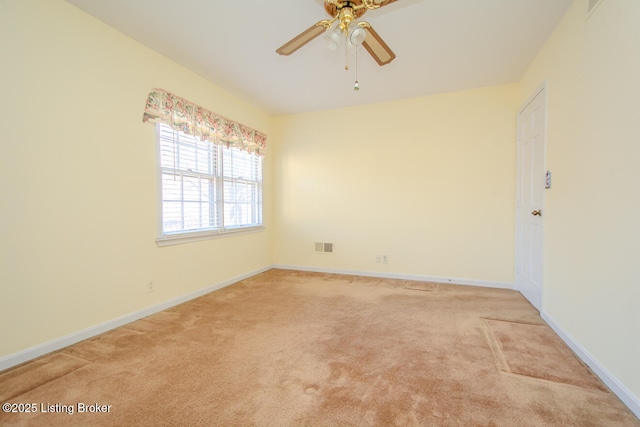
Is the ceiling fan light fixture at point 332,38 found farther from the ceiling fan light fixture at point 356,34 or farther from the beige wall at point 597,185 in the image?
the beige wall at point 597,185

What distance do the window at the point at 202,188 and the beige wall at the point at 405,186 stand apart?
0.81 meters

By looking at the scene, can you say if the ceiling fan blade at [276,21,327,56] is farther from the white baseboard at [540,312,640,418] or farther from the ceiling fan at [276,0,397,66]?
the white baseboard at [540,312,640,418]

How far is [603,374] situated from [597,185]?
119 centimetres

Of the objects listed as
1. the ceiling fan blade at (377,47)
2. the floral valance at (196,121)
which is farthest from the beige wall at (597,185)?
the floral valance at (196,121)

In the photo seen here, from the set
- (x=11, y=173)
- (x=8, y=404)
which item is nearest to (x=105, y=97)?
(x=11, y=173)

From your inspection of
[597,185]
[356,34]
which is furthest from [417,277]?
[356,34]

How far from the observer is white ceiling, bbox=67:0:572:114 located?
2.23 metres

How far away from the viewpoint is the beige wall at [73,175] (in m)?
1.93

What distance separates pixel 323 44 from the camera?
2688 mm

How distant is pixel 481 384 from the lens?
1718mm

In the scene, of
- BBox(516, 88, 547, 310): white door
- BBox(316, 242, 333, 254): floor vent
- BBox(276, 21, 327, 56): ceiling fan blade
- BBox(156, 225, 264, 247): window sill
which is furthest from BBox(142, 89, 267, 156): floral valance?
BBox(516, 88, 547, 310): white door

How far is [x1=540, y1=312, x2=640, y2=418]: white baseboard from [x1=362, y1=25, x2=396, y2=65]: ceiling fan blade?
2569 millimetres

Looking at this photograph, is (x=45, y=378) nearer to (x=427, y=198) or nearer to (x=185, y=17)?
(x=185, y=17)

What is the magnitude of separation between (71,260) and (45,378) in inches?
33.3
